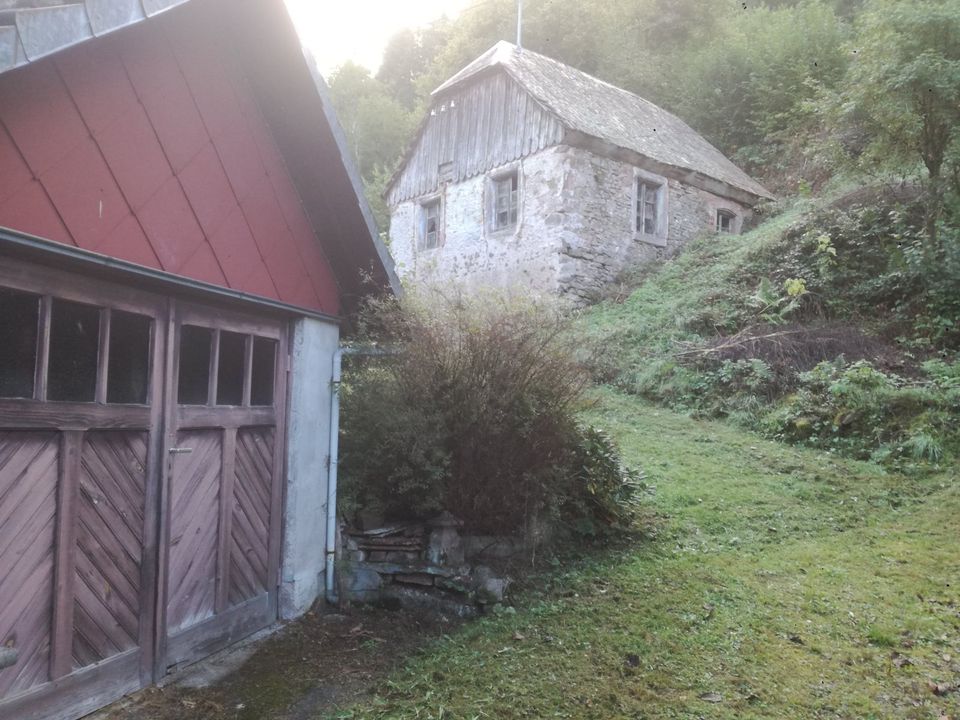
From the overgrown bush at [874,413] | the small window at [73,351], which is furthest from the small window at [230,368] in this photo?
the overgrown bush at [874,413]

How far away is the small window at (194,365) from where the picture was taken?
14.3 feet

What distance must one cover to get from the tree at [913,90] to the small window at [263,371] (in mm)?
10856

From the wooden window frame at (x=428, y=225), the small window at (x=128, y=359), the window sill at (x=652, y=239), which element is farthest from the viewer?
the wooden window frame at (x=428, y=225)

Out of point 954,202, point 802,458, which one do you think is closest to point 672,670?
point 802,458

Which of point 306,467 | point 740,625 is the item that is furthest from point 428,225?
point 740,625

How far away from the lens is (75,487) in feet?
11.7

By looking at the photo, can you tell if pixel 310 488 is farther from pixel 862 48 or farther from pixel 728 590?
pixel 862 48

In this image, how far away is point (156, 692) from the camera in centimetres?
398

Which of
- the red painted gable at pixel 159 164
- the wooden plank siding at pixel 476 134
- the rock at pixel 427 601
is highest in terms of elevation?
the wooden plank siding at pixel 476 134

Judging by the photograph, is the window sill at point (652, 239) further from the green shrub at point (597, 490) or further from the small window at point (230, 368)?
the small window at point (230, 368)

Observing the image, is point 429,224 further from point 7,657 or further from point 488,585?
point 7,657

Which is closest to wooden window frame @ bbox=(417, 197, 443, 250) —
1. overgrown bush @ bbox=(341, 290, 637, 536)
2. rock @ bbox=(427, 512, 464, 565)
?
overgrown bush @ bbox=(341, 290, 637, 536)

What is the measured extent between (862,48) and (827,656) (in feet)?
36.5

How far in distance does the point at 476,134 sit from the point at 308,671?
1568 cm
